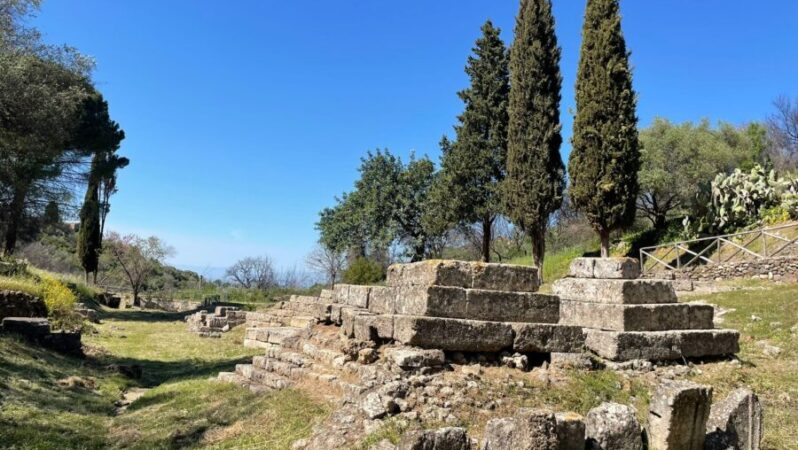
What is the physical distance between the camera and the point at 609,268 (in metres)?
7.51

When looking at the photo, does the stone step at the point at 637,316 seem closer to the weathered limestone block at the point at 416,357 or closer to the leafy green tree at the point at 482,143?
the weathered limestone block at the point at 416,357

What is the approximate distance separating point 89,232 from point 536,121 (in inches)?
1125

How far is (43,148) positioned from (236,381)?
1211 cm

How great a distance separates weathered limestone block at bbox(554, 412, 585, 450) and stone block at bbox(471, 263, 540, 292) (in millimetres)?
2801

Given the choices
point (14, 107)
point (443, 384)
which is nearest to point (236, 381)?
point (443, 384)

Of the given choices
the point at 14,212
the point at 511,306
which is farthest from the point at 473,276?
the point at 14,212

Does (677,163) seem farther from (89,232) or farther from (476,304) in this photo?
(89,232)

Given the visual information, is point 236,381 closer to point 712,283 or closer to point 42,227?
point 712,283

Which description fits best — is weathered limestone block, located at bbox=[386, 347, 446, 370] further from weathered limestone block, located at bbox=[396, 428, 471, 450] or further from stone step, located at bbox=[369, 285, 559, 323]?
weathered limestone block, located at bbox=[396, 428, 471, 450]

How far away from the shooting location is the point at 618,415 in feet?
13.8

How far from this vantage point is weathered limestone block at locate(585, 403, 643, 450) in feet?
13.5

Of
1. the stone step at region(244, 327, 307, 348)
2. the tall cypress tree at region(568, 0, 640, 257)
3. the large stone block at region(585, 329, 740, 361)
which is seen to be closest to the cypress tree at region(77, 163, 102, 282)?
the stone step at region(244, 327, 307, 348)

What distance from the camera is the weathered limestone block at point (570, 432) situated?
3.92 metres

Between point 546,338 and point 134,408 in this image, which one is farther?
point 134,408
